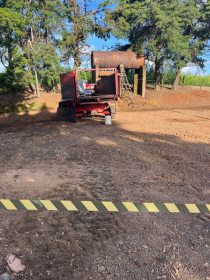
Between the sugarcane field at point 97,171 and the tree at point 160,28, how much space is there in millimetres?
167

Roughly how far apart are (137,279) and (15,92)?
2583cm

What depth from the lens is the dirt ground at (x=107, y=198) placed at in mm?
4465

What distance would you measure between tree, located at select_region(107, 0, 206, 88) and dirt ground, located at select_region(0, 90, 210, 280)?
15994mm

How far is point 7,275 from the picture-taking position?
13.8 feet

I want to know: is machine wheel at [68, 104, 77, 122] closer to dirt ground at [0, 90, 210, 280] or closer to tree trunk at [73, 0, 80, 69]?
dirt ground at [0, 90, 210, 280]

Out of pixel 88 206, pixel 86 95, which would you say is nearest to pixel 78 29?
pixel 86 95

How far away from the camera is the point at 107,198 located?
21.1ft

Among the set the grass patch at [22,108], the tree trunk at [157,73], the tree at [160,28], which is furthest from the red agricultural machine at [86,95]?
the tree trunk at [157,73]

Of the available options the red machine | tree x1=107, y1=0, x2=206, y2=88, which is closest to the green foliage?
tree x1=107, y1=0, x2=206, y2=88

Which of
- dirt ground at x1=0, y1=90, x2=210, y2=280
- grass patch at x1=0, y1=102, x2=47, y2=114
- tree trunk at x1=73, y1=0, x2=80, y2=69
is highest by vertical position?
tree trunk at x1=73, y1=0, x2=80, y2=69

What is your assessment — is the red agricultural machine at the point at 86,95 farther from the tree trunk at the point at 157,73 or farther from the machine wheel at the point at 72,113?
the tree trunk at the point at 157,73

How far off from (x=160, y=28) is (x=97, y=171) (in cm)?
2186

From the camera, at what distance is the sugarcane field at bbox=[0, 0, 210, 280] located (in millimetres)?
4434

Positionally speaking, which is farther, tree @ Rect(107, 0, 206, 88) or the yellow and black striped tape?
tree @ Rect(107, 0, 206, 88)
